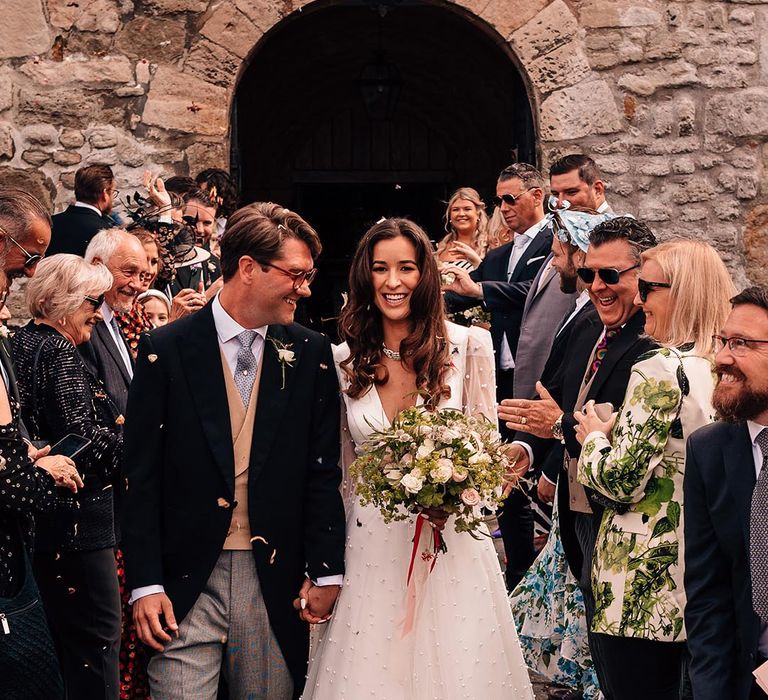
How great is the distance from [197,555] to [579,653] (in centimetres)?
198

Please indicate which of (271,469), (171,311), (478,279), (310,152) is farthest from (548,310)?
(310,152)

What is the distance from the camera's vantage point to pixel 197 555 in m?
3.68

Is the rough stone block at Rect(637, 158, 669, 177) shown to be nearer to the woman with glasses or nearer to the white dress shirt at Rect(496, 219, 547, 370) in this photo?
the white dress shirt at Rect(496, 219, 547, 370)

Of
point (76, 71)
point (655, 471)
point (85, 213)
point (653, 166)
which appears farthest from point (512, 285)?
point (76, 71)

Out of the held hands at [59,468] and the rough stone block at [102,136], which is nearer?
the held hands at [59,468]

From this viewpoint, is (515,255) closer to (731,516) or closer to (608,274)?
(608,274)

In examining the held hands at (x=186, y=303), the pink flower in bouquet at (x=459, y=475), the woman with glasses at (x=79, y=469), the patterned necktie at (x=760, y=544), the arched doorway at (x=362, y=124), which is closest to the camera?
the patterned necktie at (x=760, y=544)

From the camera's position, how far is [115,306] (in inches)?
211

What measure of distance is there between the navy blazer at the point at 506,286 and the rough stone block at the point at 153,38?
2.94 m

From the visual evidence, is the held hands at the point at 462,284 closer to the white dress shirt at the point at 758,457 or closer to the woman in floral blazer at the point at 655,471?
the woman in floral blazer at the point at 655,471

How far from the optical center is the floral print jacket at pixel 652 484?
3.73 m

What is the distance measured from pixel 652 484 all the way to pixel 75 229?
4.59 meters

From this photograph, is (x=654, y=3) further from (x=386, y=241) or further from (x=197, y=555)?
(x=197, y=555)

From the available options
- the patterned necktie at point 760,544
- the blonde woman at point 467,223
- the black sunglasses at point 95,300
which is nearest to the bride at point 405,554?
the black sunglasses at point 95,300
